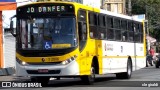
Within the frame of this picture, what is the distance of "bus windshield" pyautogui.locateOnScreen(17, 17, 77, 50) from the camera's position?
60.0 feet

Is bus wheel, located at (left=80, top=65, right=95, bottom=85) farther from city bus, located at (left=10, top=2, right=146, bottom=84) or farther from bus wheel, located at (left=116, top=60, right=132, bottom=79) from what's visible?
bus wheel, located at (left=116, top=60, right=132, bottom=79)

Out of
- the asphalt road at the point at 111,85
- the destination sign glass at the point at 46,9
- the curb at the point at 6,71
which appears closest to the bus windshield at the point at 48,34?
the destination sign glass at the point at 46,9

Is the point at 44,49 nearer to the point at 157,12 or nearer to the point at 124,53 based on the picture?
the point at 124,53

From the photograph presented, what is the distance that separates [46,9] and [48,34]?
1.05m

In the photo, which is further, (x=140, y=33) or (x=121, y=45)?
(x=140, y=33)

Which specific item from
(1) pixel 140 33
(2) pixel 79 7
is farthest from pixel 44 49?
(1) pixel 140 33

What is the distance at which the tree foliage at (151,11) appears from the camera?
86188 millimetres

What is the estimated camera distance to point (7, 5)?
32.6m

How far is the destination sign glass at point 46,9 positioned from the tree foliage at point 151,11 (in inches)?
2617

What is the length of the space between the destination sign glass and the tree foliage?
218 ft

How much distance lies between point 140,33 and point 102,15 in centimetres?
697

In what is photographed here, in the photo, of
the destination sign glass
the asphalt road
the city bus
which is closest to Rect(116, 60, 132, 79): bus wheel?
the asphalt road

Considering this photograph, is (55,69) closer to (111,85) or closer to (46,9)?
(46,9)

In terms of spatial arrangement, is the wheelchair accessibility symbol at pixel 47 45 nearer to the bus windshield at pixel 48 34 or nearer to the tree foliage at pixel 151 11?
the bus windshield at pixel 48 34
